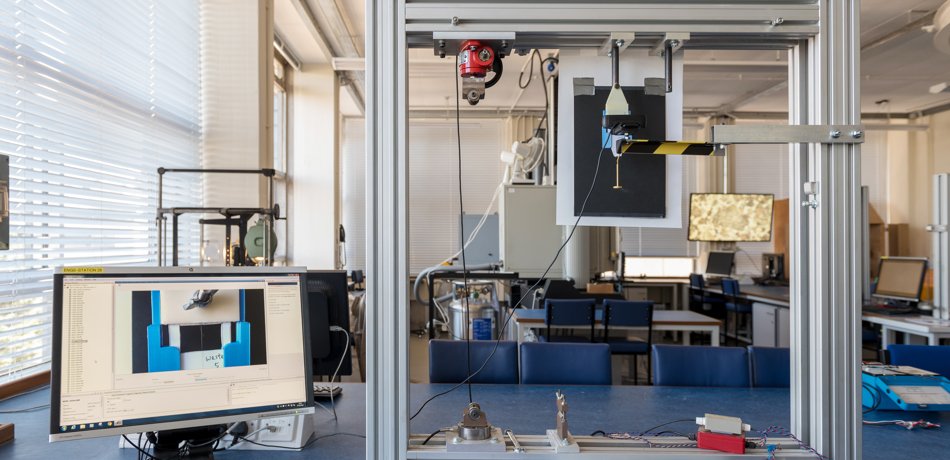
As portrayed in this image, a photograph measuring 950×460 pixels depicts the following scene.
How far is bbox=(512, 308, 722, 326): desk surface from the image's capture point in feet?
12.0

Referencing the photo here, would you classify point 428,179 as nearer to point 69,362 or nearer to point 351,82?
point 351,82

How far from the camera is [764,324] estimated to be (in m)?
5.72

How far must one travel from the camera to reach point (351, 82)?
23.3 feet

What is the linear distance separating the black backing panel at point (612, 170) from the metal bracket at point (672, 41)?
4.1 inches

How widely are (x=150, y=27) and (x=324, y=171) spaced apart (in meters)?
3.50

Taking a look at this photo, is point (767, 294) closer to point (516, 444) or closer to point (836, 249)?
point (836, 249)

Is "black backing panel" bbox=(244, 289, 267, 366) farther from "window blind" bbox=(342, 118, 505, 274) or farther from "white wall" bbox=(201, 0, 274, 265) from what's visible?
"window blind" bbox=(342, 118, 505, 274)

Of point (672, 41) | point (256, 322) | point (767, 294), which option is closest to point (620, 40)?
point (672, 41)

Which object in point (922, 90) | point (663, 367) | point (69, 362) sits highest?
point (922, 90)

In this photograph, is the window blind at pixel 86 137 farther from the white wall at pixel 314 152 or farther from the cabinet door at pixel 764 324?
the cabinet door at pixel 764 324

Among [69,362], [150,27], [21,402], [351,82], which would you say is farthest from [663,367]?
[351,82]

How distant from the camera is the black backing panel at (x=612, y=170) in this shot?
1.16 meters

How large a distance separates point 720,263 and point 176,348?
811 centimetres

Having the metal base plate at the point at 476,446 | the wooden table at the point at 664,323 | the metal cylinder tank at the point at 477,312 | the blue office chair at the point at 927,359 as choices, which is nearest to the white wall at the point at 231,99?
the metal cylinder tank at the point at 477,312
